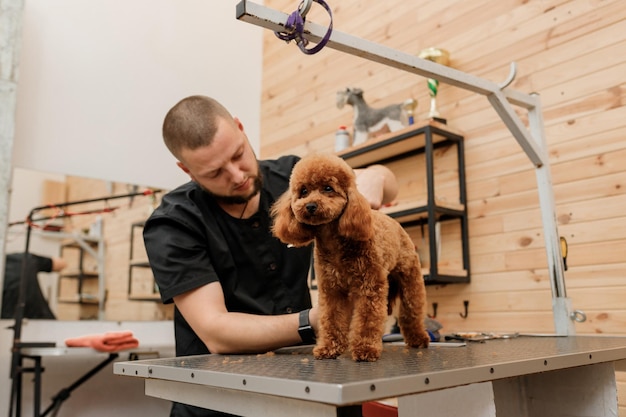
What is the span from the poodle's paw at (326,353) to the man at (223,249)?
0.68 ft

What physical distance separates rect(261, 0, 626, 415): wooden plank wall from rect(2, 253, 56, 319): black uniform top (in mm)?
1945

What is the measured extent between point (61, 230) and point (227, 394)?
2.39 metres

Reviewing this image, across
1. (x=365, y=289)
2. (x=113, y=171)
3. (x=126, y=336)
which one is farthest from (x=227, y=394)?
(x=113, y=171)

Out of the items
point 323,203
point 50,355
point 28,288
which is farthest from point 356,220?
point 28,288

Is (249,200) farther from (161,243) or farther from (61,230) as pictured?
(61,230)

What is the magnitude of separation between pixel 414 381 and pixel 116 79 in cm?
294

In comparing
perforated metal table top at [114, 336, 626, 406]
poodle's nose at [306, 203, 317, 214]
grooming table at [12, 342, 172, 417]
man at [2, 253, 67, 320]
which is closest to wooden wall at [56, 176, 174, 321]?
man at [2, 253, 67, 320]

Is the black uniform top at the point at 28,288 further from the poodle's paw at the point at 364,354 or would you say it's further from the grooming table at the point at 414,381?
the poodle's paw at the point at 364,354

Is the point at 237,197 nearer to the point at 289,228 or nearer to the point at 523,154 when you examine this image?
the point at 289,228

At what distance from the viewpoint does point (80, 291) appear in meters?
2.84

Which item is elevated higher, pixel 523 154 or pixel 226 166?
pixel 523 154

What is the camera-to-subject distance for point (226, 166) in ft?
4.48

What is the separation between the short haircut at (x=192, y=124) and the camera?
135 cm

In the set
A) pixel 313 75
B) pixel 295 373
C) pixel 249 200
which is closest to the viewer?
pixel 295 373
